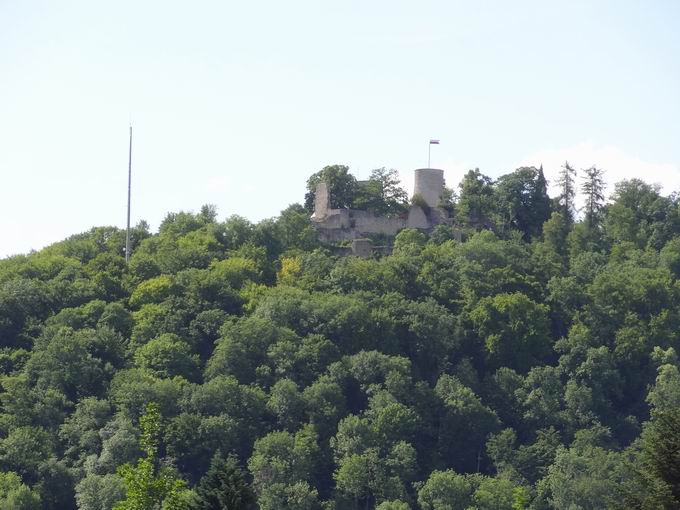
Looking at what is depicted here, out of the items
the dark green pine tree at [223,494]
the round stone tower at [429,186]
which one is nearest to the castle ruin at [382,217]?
the round stone tower at [429,186]

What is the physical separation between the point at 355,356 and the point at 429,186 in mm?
16652

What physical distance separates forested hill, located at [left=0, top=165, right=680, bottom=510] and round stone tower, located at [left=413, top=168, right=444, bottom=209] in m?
1.20

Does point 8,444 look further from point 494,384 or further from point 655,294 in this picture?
point 655,294

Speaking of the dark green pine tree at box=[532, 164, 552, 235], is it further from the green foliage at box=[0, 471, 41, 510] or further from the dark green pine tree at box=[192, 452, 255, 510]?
the dark green pine tree at box=[192, 452, 255, 510]

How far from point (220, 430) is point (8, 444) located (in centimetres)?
776

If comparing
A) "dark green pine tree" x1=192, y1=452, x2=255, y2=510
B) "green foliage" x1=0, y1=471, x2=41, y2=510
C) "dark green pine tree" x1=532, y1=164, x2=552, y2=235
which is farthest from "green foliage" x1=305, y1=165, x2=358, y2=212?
"dark green pine tree" x1=192, y1=452, x2=255, y2=510

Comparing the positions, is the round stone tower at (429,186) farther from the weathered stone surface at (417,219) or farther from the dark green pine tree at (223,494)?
the dark green pine tree at (223,494)

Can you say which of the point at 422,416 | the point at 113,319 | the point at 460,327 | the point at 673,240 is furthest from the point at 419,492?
the point at 673,240

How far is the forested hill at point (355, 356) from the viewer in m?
66.5

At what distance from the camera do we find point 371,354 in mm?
72312

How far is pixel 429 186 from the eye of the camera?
87188mm

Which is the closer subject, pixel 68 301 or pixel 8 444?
pixel 8 444

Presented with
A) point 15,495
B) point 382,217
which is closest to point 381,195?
point 382,217

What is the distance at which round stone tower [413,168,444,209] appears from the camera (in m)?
87.2
